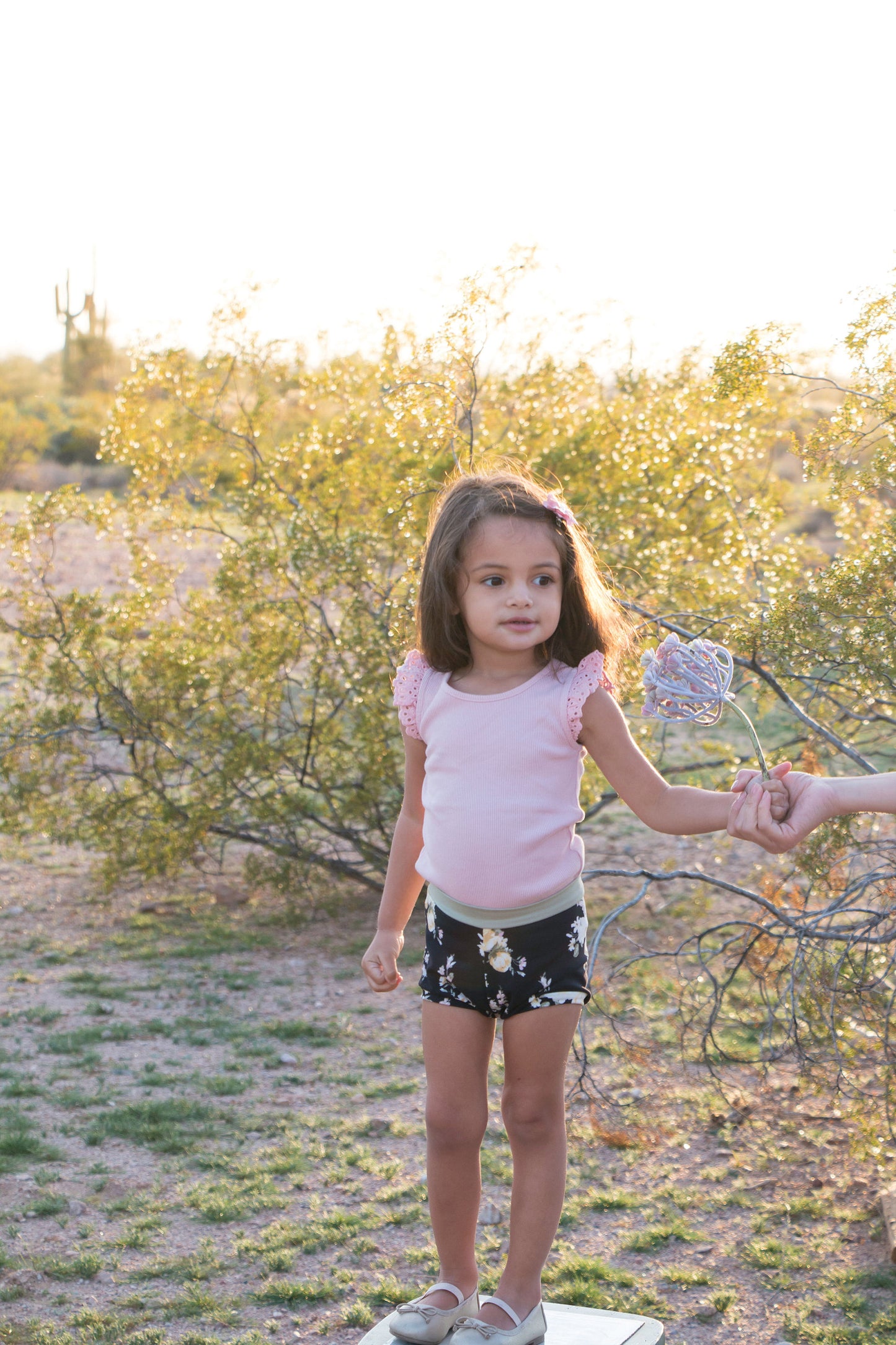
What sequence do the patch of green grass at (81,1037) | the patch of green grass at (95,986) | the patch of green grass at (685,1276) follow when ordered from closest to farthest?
the patch of green grass at (685,1276), the patch of green grass at (81,1037), the patch of green grass at (95,986)

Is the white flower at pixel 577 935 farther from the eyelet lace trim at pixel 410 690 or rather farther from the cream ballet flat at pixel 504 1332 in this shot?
the cream ballet flat at pixel 504 1332

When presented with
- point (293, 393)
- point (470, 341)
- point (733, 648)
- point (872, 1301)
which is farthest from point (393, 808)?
point (872, 1301)

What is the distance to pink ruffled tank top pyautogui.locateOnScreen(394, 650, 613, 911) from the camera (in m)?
2.02

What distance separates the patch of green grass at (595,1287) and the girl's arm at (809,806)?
160cm

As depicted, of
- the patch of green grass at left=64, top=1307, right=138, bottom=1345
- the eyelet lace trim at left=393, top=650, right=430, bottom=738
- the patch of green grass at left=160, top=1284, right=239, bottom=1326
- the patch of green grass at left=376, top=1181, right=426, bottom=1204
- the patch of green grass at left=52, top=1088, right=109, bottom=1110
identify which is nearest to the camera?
the eyelet lace trim at left=393, top=650, right=430, bottom=738

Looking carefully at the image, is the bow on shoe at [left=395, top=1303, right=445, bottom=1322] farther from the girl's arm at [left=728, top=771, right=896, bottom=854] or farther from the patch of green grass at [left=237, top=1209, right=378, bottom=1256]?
the patch of green grass at [left=237, top=1209, right=378, bottom=1256]

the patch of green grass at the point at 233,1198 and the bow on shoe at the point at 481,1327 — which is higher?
the bow on shoe at the point at 481,1327

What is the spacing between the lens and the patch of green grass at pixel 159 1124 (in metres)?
3.80

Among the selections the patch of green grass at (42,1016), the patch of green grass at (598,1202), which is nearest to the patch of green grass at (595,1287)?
the patch of green grass at (598,1202)

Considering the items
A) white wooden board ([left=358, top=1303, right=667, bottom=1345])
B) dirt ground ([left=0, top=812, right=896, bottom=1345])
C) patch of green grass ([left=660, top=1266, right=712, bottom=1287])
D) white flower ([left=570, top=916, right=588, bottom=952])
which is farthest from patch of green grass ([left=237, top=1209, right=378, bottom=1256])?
white flower ([left=570, top=916, right=588, bottom=952])

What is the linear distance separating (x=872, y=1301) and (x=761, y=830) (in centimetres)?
173

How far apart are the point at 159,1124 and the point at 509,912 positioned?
93.7 inches

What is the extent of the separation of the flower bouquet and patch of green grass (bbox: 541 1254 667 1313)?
1625 mm

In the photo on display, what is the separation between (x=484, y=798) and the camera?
2033 millimetres
